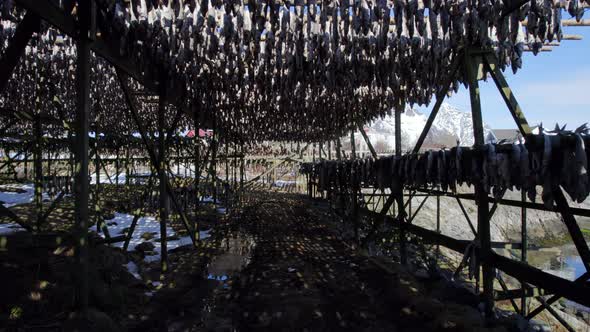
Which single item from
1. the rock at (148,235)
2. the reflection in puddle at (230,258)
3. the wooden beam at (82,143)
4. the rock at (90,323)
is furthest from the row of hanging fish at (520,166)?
the rock at (148,235)

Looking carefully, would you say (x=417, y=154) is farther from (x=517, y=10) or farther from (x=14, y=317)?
(x=14, y=317)

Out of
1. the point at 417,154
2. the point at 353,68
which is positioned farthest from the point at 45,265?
the point at 353,68

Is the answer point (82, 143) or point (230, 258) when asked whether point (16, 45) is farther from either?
point (230, 258)

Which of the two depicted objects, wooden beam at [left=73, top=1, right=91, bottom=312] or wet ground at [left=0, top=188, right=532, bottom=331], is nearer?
wooden beam at [left=73, top=1, right=91, bottom=312]

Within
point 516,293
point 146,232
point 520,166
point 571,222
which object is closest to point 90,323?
point 520,166

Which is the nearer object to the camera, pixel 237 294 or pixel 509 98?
pixel 509 98

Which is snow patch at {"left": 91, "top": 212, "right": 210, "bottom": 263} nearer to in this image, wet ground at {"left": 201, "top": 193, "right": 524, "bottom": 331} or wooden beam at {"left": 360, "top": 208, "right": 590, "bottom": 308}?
wet ground at {"left": 201, "top": 193, "right": 524, "bottom": 331}

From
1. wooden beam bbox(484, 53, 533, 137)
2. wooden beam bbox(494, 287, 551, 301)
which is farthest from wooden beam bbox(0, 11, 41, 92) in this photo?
wooden beam bbox(494, 287, 551, 301)

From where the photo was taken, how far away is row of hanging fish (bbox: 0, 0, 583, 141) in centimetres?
388

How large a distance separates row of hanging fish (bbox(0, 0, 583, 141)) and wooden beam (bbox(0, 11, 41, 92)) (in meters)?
0.91

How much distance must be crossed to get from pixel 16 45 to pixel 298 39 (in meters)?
3.16

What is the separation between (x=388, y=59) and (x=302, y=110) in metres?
4.89

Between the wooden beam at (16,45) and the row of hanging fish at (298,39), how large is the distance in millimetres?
912

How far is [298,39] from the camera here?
4766mm
